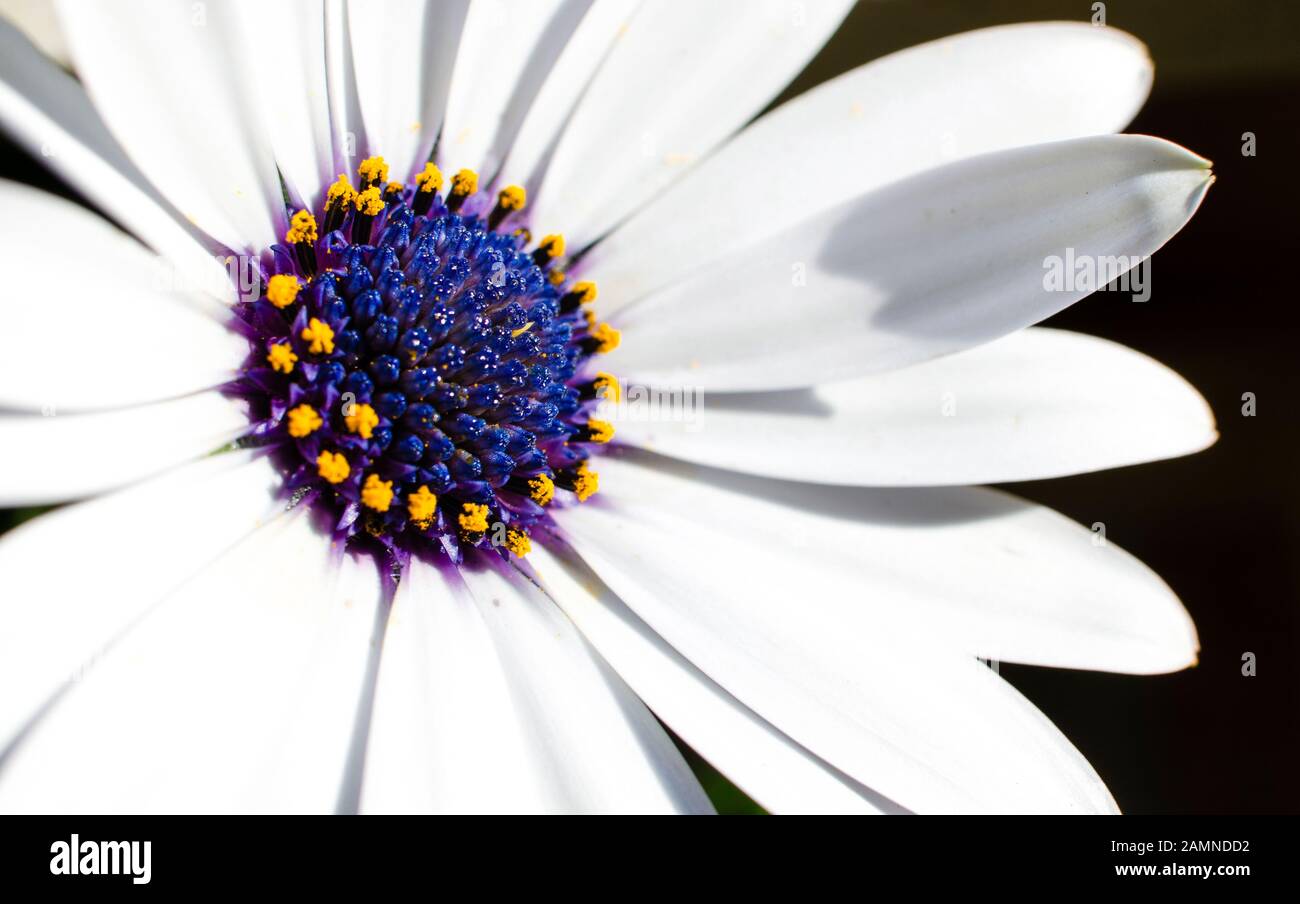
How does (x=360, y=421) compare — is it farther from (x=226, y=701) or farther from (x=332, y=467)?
(x=226, y=701)

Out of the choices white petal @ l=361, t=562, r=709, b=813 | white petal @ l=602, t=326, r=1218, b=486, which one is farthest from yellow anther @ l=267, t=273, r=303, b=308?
white petal @ l=602, t=326, r=1218, b=486

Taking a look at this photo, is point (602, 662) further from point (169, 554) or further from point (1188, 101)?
point (1188, 101)

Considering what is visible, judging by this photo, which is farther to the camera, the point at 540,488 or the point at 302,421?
the point at 540,488

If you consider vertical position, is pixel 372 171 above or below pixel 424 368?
above

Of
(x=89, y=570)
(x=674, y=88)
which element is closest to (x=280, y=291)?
(x=89, y=570)

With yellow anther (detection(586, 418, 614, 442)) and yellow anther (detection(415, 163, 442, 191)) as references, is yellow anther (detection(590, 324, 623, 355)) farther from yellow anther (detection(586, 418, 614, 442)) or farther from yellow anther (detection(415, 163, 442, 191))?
yellow anther (detection(415, 163, 442, 191))

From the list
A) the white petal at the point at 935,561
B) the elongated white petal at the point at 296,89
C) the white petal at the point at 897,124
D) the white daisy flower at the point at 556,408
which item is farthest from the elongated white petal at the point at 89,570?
the white petal at the point at 897,124
